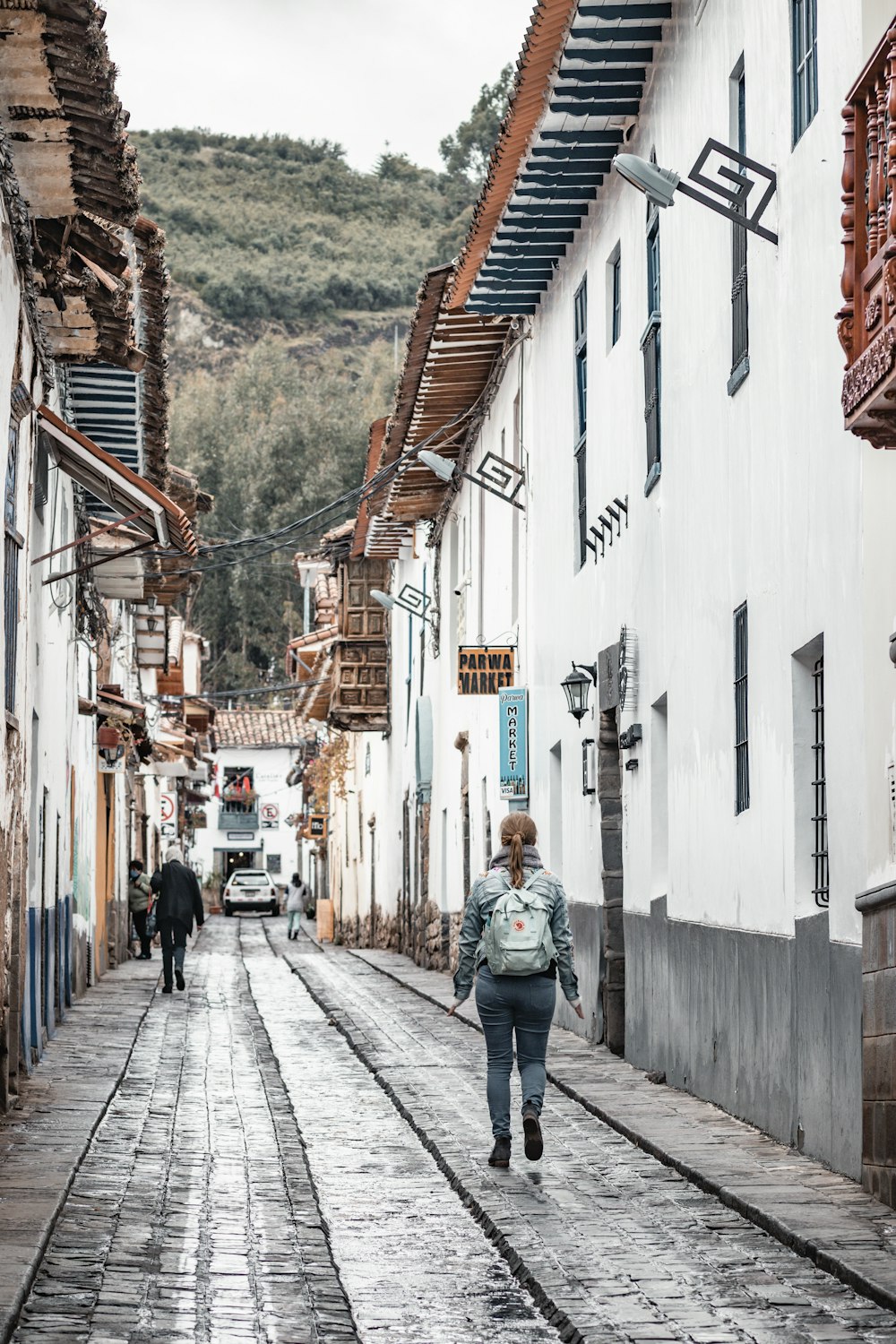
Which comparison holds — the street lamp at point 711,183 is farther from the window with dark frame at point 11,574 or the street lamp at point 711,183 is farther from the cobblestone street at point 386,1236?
the cobblestone street at point 386,1236

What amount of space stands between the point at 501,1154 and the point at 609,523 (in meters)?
7.07

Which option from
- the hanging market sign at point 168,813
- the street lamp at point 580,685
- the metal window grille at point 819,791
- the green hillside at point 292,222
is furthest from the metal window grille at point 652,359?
the green hillside at point 292,222

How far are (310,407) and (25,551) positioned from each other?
6094cm

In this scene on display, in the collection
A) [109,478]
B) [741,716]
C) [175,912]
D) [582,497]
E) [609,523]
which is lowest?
[175,912]

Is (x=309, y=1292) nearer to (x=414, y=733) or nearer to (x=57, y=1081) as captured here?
(x=57, y=1081)

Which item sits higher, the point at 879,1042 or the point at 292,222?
the point at 292,222

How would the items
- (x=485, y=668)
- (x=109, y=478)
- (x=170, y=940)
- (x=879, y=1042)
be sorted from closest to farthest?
(x=879, y=1042) → (x=109, y=478) → (x=485, y=668) → (x=170, y=940)

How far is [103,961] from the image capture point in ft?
93.8

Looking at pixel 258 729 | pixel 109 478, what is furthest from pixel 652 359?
pixel 258 729

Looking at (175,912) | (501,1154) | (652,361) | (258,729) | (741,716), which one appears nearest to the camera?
(501,1154)

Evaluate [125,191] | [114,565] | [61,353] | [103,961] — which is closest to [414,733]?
[103,961]

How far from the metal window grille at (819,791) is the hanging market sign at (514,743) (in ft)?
34.7

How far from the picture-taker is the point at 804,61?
10484 millimetres

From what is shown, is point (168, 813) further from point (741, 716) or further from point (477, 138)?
point (477, 138)
